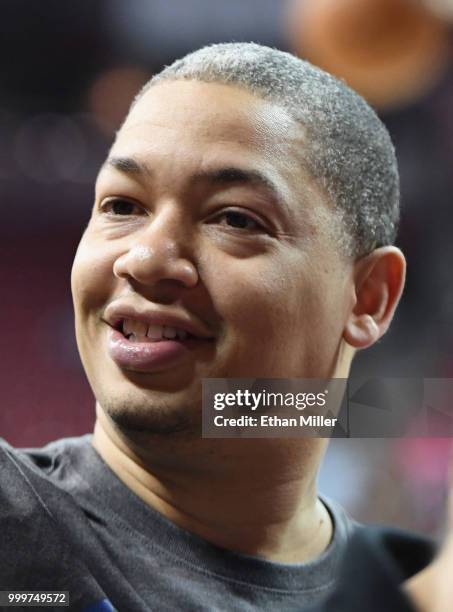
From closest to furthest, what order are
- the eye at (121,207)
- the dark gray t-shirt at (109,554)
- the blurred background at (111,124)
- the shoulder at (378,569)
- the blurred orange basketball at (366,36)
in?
the shoulder at (378,569) → the dark gray t-shirt at (109,554) → the eye at (121,207) → the blurred orange basketball at (366,36) → the blurred background at (111,124)

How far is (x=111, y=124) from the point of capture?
116 inches

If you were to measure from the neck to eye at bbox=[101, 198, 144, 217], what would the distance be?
18cm

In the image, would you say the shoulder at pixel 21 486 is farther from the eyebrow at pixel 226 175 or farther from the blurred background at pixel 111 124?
the blurred background at pixel 111 124

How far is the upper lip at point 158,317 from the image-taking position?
0.77m

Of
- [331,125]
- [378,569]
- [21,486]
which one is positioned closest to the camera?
[378,569]

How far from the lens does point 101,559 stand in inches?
29.7

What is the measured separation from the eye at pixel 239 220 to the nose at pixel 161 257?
4 cm

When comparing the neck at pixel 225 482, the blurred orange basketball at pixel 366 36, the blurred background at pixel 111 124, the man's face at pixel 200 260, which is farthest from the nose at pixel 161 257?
the blurred orange basketball at pixel 366 36

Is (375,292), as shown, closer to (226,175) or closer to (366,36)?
(226,175)

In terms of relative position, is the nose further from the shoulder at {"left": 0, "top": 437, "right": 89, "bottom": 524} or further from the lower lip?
the shoulder at {"left": 0, "top": 437, "right": 89, "bottom": 524}

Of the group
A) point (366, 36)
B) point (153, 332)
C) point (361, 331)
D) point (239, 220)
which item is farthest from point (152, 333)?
point (366, 36)

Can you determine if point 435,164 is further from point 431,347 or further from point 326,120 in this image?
point 326,120

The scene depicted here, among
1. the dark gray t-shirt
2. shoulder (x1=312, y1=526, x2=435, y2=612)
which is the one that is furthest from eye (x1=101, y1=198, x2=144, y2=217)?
shoulder (x1=312, y1=526, x2=435, y2=612)

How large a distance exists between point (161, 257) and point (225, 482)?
0.70ft
